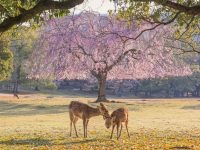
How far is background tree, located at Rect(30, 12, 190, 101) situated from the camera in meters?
47.2

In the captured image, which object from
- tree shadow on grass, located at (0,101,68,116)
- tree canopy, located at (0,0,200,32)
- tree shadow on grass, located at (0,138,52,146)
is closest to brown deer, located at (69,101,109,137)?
tree shadow on grass, located at (0,138,52,146)

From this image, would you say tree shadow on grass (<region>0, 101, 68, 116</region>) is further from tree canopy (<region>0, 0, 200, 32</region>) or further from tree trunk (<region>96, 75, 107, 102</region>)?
tree canopy (<region>0, 0, 200, 32</region>)

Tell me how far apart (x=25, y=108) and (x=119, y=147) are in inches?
1246

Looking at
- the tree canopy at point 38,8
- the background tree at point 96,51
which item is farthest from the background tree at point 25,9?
the background tree at point 96,51

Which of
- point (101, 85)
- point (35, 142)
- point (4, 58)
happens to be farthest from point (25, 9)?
point (4, 58)

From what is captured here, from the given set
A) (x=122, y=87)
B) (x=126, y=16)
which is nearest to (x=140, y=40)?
(x=126, y=16)

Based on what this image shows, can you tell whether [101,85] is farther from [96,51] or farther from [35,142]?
[35,142]

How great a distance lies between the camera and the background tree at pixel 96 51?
47188 mm

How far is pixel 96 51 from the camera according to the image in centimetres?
4669

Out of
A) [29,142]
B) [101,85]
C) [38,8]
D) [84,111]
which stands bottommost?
[29,142]

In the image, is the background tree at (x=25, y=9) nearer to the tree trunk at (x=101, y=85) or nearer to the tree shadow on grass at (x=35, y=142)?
the tree shadow on grass at (x=35, y=142)

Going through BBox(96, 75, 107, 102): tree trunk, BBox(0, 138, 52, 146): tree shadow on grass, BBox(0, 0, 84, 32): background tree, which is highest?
BBox(0, 0, 84, 32): background tree

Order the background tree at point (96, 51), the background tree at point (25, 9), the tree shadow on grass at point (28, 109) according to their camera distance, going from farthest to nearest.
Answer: the background tree at point (96, 51)
the tree shadow on grass at point (28, 109)
the background tree at point (25, 9)

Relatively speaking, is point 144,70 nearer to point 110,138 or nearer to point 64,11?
point 110,138
